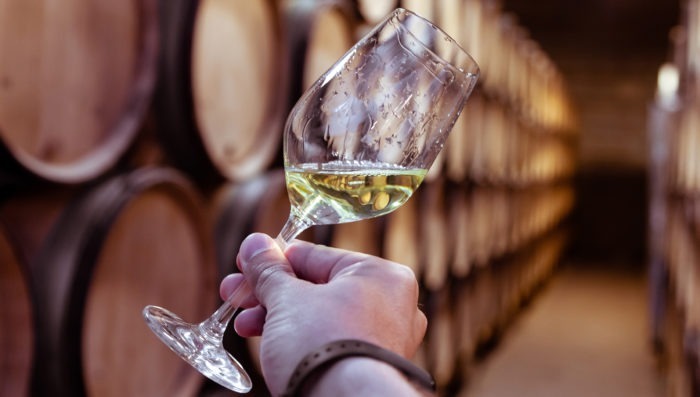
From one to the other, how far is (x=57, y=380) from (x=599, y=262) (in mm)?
10960

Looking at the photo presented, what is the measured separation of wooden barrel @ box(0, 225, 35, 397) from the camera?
118cm

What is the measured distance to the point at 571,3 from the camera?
905 cm

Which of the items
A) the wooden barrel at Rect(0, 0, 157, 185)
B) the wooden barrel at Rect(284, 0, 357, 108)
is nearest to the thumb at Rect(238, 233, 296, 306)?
the wooden barrel at Rect(0, 0, 157, 185)

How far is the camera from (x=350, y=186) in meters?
0.90

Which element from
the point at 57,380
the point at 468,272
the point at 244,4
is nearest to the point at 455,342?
the point at 468,272

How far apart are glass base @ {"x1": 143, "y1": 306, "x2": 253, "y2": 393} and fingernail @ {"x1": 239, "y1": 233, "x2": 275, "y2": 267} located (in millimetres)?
138

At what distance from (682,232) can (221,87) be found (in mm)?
2589

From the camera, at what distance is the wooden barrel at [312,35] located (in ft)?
6.99

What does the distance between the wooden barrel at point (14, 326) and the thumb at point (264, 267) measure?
452 mm

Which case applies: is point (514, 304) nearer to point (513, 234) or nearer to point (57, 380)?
point (513, 234)

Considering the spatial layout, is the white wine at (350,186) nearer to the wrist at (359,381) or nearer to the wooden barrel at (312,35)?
the wrist at (359,381)

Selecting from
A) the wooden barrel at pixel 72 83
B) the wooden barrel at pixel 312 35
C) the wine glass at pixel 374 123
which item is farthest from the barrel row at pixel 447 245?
the wine glass at pixel 374 123

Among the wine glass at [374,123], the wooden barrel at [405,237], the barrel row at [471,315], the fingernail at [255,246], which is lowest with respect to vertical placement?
the barrel row at [471,315]

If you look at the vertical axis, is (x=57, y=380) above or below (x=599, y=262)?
above
